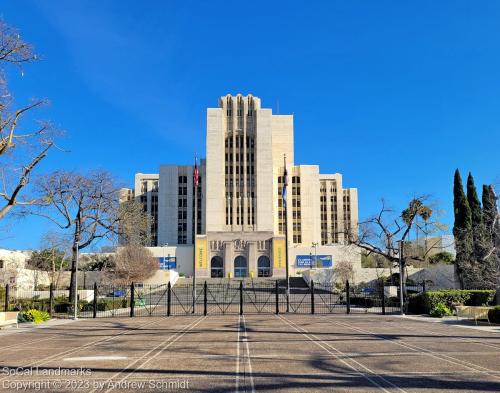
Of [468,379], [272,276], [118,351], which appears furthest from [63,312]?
[272,276]

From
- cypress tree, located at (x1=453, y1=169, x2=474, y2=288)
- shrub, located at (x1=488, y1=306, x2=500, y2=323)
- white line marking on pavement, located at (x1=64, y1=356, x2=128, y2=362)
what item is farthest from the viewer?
cypress tree, located at (x1=453, y1=169, x2=474, y2=288)

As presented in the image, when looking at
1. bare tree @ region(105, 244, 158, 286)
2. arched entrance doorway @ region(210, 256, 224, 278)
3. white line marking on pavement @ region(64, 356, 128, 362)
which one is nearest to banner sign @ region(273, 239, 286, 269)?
arched entrance doorway @ region(210, 256, 224, 278)

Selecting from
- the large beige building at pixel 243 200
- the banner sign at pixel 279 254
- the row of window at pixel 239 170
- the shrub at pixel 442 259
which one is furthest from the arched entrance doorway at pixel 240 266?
the shrub at pixel 442 259

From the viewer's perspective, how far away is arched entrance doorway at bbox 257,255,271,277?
86.1 metres

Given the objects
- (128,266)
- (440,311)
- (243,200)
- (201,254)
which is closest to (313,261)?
(243,200)

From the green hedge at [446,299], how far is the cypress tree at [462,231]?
35.8 feet

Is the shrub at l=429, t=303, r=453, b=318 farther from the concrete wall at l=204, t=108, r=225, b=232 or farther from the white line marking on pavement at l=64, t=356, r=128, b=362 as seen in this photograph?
the concrete wall at l=204, t=108, r=225, b=232

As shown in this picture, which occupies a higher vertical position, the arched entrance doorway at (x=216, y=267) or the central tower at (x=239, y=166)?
the central tower at (x=239, y=166)

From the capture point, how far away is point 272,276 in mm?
84500

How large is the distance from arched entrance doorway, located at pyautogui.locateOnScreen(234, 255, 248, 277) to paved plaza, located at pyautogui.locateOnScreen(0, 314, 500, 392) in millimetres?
65546

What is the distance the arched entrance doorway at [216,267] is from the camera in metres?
86.6

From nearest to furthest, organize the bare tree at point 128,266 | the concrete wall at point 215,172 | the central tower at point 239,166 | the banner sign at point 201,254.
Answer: the bare tree at point 128,266 → the banner sign at point 201,254 → the concrete wall at point 215,172 → the central tower at point 239,166

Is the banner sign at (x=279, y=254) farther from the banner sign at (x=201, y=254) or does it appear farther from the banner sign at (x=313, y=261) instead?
the banner sign at (x=201, y=254)

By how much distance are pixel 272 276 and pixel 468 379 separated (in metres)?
75.0
